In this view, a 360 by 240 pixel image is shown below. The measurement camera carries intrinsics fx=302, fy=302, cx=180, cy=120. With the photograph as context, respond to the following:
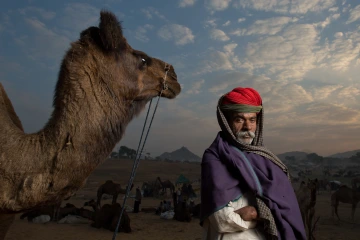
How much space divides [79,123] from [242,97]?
1324 millimetres

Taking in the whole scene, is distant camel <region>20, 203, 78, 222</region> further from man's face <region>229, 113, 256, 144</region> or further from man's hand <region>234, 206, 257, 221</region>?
man's hand <region>234, 206, 257, 221</region>

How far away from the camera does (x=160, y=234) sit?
12117 millimetres

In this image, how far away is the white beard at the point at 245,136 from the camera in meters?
2.31

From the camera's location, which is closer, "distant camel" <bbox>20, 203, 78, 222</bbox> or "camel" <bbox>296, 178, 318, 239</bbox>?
"camel" <bbox>296, 178, 318, 239</bbox>

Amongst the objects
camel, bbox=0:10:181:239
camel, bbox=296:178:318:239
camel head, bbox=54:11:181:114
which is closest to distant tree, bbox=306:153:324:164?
camel, bbox=296:178:318:239

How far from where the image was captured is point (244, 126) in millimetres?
2328

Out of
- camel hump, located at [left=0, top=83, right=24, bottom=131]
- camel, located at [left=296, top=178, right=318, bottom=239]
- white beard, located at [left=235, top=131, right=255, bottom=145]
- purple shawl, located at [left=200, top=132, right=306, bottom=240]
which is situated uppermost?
camel hump, located at [left=0, top=83, right=24, bottom=131]

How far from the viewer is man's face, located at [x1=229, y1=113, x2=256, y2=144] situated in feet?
7.57

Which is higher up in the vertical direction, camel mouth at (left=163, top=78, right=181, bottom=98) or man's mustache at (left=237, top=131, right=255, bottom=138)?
camel mouth at (left=163, top=78, right=181, bottom=98)

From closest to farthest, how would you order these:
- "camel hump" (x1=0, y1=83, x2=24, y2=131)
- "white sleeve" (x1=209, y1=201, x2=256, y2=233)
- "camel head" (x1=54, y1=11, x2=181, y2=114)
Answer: "white sleeve" (x1=209, y1=201, x2=256, y2=233) < "camel head" (x1=54, y1=11, x2=181, y2=114) < "camel hump" (x1=0, y1=83, x2=24, y2=131)

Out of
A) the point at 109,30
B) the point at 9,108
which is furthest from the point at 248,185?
the point at 9,108

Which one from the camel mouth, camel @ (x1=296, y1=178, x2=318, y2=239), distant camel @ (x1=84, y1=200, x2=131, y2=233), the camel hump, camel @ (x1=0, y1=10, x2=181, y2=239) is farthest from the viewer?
distant camel @ (x1=84, y1=200, x2=131, y2=233)

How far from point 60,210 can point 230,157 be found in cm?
1377

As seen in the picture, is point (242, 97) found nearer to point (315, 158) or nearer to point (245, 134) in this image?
point (245, 134)
